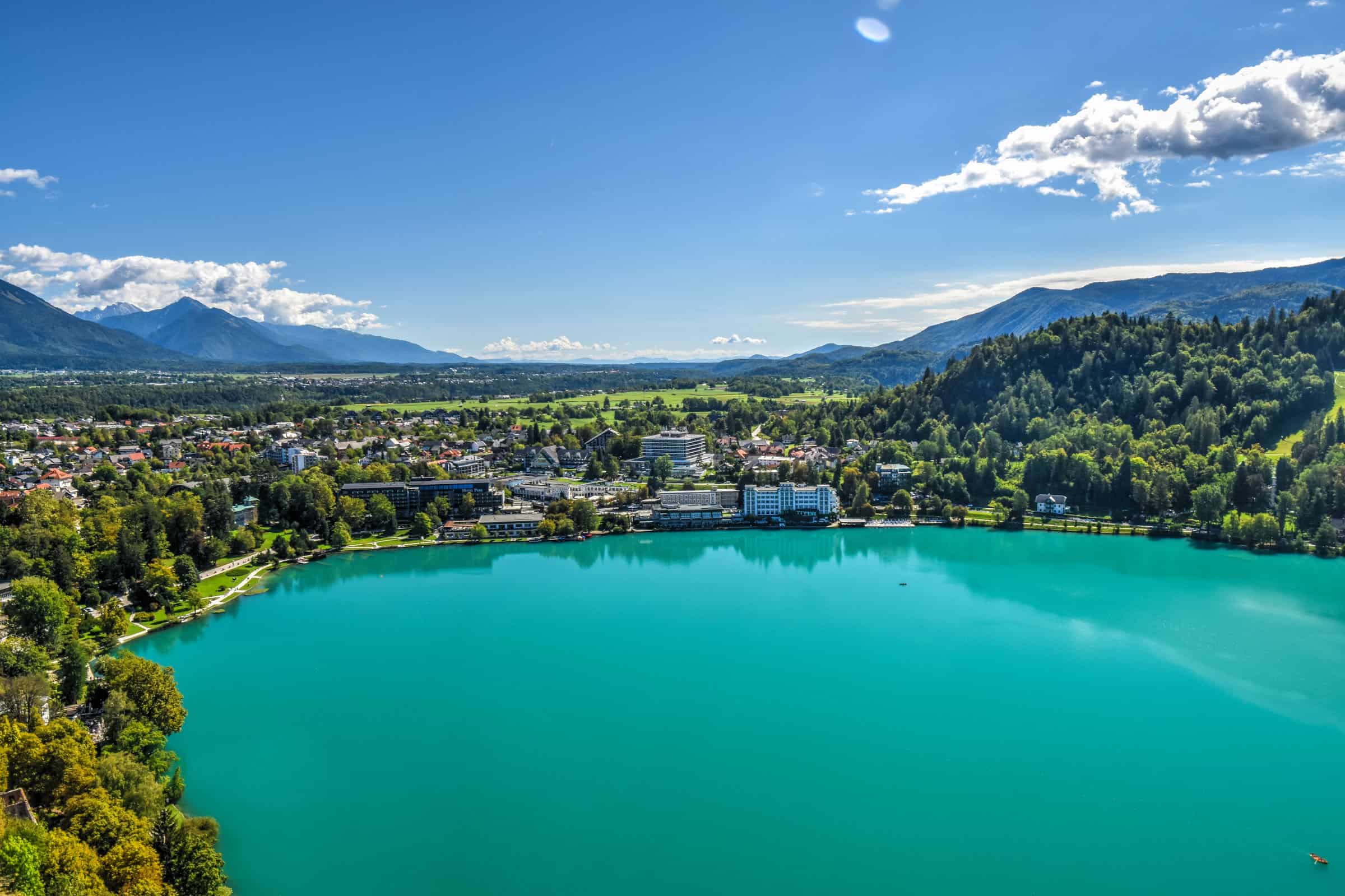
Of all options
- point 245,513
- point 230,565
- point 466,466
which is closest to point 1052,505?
point 466,466

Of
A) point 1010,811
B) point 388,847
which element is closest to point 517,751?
point 388,847

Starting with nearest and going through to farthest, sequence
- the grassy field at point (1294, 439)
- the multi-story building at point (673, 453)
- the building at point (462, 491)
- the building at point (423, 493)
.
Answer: the grassy field at point (1294, 439)
the building at point (423, 493)
the building at point (462, 491)
the multi-story building at point (673, 453)

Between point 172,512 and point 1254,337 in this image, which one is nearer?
point 172,512

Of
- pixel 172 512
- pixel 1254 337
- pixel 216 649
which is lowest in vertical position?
pixel 216 649

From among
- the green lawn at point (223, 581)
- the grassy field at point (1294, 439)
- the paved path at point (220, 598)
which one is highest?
the grassy field at point (1294, 439)

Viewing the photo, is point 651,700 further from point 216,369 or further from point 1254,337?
point 216,369

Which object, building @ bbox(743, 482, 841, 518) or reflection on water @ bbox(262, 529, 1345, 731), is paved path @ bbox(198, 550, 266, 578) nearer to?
reflection on water @ bbox(262, 529, 1345, 731)

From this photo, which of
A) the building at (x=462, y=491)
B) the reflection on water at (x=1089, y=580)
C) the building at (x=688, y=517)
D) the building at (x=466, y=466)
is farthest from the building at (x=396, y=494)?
the building at (x=688, y=517)

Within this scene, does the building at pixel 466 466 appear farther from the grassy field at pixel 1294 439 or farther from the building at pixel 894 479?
the grassy field at pixel 1294 439
